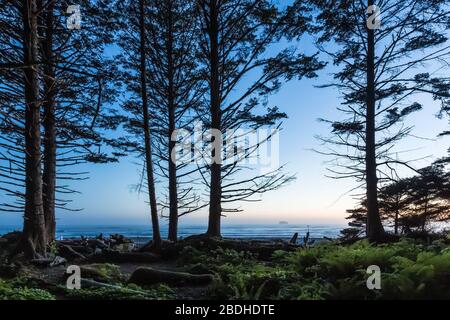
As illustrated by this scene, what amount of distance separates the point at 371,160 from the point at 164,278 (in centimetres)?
877

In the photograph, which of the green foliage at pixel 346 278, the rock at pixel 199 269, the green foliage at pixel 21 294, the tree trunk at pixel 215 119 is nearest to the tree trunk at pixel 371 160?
the green foliage at pixel 346 278

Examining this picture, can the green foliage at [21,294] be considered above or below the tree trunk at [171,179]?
below

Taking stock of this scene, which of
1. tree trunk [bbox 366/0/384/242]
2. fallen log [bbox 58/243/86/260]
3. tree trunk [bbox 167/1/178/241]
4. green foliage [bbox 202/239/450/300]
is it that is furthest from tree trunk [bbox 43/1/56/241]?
tree trunk [bbox 366/0/384/242]

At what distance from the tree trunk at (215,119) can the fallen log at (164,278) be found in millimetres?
6390

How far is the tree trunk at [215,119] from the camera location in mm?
14688

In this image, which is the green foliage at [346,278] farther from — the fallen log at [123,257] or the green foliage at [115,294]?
the fallen log at [123,257]

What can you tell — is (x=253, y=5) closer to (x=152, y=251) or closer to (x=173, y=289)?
(x=152, y=251)

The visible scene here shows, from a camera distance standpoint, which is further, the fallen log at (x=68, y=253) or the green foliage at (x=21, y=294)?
the fallen log at (x=68, y=253)

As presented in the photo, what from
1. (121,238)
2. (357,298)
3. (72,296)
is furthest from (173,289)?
(121,238)

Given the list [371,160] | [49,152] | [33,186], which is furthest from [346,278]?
[49,152]

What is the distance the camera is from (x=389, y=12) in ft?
48.3

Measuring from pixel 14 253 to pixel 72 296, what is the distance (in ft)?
16.0

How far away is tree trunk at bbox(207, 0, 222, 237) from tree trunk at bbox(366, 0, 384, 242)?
519cm

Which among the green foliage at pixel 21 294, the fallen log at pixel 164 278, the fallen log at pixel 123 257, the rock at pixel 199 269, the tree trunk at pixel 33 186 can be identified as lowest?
the fallen log at pixel 123 257
